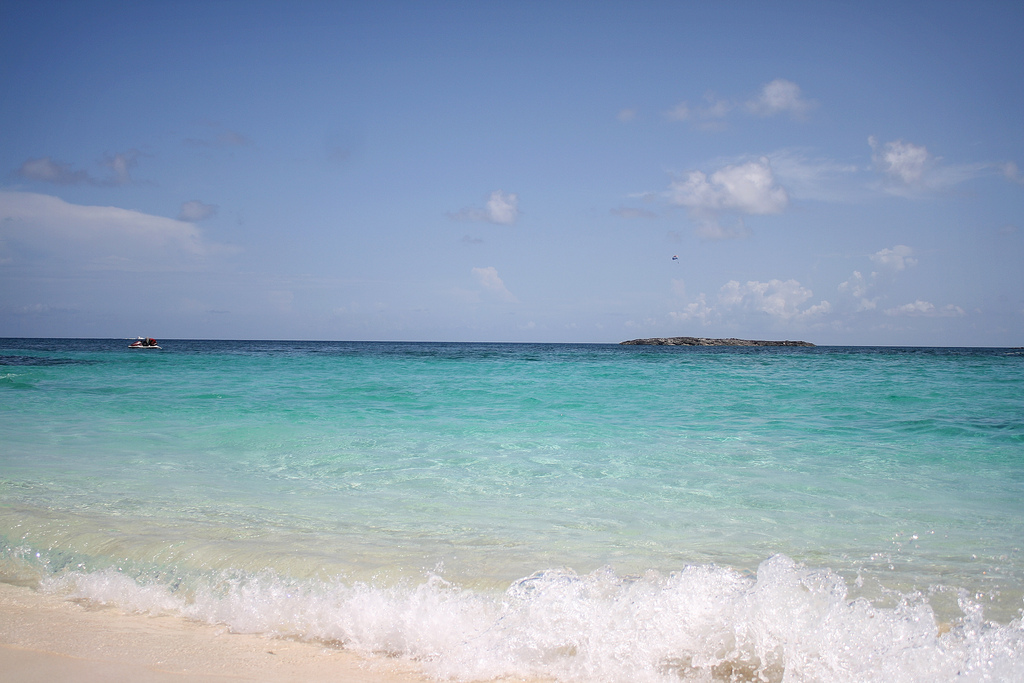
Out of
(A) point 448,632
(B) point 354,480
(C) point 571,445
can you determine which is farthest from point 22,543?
(C) point 571,445

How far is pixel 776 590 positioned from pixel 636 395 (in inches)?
441

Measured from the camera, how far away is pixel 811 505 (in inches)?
185

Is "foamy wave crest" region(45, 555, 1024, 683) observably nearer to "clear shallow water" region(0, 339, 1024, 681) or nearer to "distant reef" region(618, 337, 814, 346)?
"clear shallow water" region(0, 339, 1024, 681)

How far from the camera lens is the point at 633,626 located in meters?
2.51

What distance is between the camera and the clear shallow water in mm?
2443

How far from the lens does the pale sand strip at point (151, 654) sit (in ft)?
Result: 7.38

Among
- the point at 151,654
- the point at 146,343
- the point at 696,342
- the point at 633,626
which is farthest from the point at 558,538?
the point at 696,342

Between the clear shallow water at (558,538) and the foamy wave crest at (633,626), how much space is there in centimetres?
1

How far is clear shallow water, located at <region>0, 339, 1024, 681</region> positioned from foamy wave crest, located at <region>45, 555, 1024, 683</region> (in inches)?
0.4

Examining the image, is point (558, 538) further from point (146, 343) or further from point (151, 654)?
point (146, 343)

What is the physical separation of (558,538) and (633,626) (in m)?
1.31

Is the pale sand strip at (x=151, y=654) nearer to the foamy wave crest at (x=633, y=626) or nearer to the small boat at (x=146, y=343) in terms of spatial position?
the foamy wave crest at (x=633, y=626)

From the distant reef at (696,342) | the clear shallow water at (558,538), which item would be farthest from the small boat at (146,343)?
the distant reef at (696,342)

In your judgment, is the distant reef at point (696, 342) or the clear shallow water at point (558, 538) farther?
the distant reef at point (696, 342)
